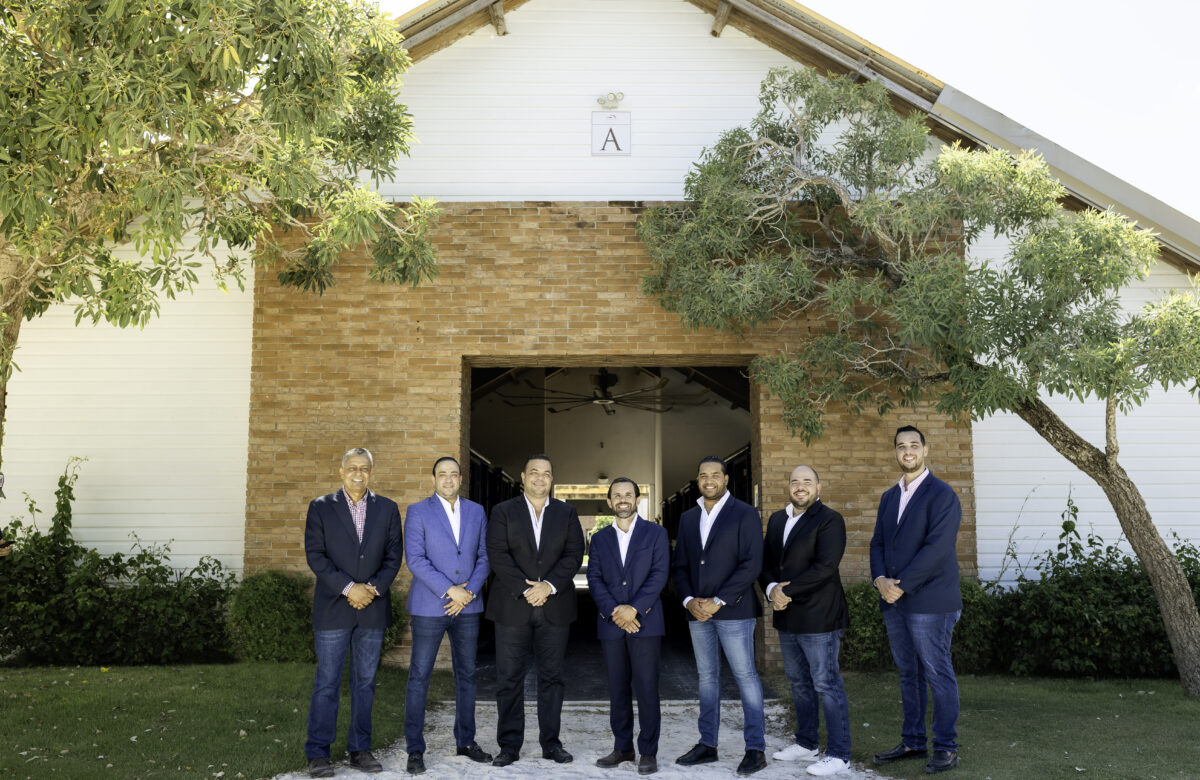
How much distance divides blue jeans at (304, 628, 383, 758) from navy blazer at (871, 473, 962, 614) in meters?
2.97

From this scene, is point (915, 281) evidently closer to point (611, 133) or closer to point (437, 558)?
point (611, 133)

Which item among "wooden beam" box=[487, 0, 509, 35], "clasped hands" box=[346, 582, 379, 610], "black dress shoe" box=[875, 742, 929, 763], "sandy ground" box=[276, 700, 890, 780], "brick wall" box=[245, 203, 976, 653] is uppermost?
"wooden beam" box=[487, 0, 509, 35]

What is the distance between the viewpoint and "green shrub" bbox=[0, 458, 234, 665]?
856cm

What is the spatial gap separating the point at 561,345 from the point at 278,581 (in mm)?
3278

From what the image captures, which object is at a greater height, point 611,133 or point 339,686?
point 611,133

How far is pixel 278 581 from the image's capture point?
8.55m

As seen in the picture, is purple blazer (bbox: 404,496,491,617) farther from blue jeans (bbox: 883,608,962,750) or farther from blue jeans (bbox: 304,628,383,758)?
blue jeans (bbox: 883,608,962,750)

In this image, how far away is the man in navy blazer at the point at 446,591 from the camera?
5676 mm

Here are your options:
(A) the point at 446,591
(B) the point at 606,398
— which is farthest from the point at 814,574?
(B) the point at 606,398

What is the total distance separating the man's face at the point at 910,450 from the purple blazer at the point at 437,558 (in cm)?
252

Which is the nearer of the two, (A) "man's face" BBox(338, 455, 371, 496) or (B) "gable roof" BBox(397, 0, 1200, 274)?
(A) "man's face" BBox(338, 455, 371, 496)

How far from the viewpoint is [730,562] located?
5668mm

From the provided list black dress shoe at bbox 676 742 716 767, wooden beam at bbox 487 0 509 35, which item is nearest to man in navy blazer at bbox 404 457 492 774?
black dress shoe at bbox 676 742 716 767

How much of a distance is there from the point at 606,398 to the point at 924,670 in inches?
500
